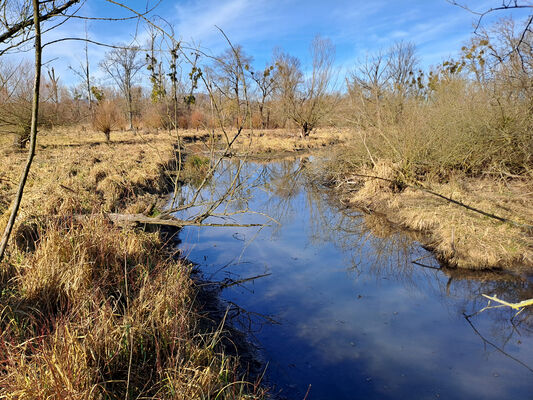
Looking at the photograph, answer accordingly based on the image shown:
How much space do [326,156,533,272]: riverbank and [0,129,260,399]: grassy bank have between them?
6.47 ft

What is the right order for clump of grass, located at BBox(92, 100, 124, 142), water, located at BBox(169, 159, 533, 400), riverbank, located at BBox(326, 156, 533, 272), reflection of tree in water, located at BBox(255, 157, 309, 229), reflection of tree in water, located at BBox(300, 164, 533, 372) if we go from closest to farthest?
water, located at BBox(169, 159, 533, 400) < reflection of tree in water, located at BBox(300, 164, 533, 372) < riverbank, located at BBox(326, 156, 533, 272) < reflection of tree in water, located at BBox(255, 157, 309, 229) < clump of grass, located at BBox(92, 100, 124, 142)

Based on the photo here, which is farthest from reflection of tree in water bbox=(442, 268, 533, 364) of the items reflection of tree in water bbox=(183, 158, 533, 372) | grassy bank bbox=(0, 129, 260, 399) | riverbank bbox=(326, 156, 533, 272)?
grassy bank bbox=(0, 129, 260, 399)

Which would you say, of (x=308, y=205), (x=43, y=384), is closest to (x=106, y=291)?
(x=43, y=384)

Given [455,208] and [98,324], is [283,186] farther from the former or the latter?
[98,324]

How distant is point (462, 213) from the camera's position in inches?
255

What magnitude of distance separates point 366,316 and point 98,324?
2.87 m

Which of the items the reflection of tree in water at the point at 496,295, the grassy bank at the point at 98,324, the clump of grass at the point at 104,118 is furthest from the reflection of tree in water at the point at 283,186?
the clump of grass at the point at 104,118

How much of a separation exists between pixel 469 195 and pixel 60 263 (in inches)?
305

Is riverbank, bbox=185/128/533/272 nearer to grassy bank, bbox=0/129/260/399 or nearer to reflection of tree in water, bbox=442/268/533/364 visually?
reflection of tree in water, bbox=442/268/533/364

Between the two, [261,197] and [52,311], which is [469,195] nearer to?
[261,197]

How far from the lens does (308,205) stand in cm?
922

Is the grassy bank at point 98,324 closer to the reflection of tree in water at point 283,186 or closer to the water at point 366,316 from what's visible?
the water at point 366,316

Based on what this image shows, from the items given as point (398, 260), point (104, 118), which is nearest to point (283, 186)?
point (398, 260)

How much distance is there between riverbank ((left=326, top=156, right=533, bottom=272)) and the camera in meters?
5.09
